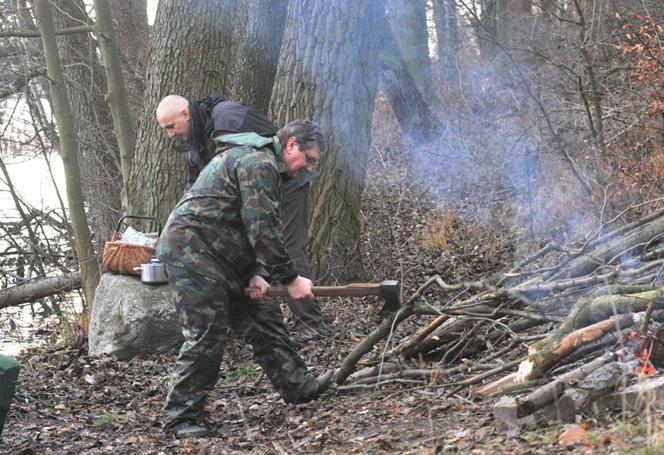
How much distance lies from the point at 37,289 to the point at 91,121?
2.97 m

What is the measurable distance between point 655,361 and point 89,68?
10684 millimetres

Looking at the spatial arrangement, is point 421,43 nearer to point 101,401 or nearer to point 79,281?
point 79,281

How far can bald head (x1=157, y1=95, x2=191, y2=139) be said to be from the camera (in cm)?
688

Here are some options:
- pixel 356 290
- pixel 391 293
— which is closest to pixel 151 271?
pixel 356 290

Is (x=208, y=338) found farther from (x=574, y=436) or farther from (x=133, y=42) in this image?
(x=133, y=42)

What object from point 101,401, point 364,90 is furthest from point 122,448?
point 364,90

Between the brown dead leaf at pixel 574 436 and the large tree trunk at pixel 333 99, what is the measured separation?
5370 millimetres

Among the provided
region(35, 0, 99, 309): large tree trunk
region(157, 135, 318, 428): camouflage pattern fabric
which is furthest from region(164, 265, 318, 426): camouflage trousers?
region(35, 0, 99, 309): large tree trunk

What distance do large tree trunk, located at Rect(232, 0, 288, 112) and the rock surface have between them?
312cm

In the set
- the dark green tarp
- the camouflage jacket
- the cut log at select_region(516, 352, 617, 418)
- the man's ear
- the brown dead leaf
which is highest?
the man's ear

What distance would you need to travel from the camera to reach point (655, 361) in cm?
510

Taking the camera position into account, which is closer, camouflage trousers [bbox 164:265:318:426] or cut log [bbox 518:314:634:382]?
cut log [bbox 518:314:634:382]

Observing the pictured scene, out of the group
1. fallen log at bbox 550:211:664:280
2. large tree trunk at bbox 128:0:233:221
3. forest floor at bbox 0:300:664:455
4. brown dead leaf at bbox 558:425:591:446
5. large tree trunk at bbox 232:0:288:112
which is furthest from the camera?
large tree trunk at bbox 232:0:288:112

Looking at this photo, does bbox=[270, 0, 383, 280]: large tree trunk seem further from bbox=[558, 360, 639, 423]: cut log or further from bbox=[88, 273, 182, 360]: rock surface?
bbox=[558, 360, 639, 423]: cut log
